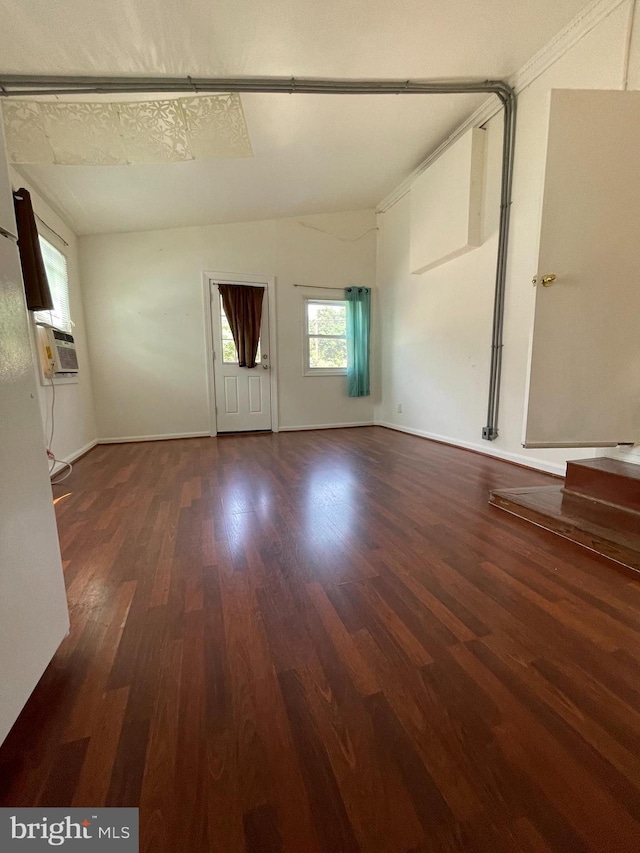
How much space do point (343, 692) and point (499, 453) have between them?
2574 mm

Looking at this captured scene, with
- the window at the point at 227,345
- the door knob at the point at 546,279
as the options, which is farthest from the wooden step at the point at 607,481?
the window at the point at 227,345

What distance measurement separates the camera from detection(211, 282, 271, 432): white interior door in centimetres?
416

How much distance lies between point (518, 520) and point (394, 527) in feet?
2.18

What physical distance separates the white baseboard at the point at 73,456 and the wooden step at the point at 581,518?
3.30 m

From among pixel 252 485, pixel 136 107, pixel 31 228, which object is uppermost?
pixel 136 107

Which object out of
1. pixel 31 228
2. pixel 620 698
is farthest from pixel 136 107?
pixel 620 698

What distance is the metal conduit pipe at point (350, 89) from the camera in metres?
1.93

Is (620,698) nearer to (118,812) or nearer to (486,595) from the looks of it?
(486,595)

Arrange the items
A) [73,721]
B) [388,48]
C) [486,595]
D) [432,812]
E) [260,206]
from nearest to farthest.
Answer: [432,812] → [73,721] → [486,595] → [388,48] → [260,206]

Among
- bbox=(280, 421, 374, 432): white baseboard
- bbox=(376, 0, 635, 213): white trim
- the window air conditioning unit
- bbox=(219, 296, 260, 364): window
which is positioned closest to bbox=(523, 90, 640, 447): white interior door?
bbox=(376, 0, 635, 213): white trim

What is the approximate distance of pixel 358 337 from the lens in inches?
179

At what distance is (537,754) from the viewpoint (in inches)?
25.6

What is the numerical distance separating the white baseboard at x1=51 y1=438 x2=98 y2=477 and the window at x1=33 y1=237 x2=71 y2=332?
1.15 metres

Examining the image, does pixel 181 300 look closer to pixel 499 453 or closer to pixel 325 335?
pixel 325 335
